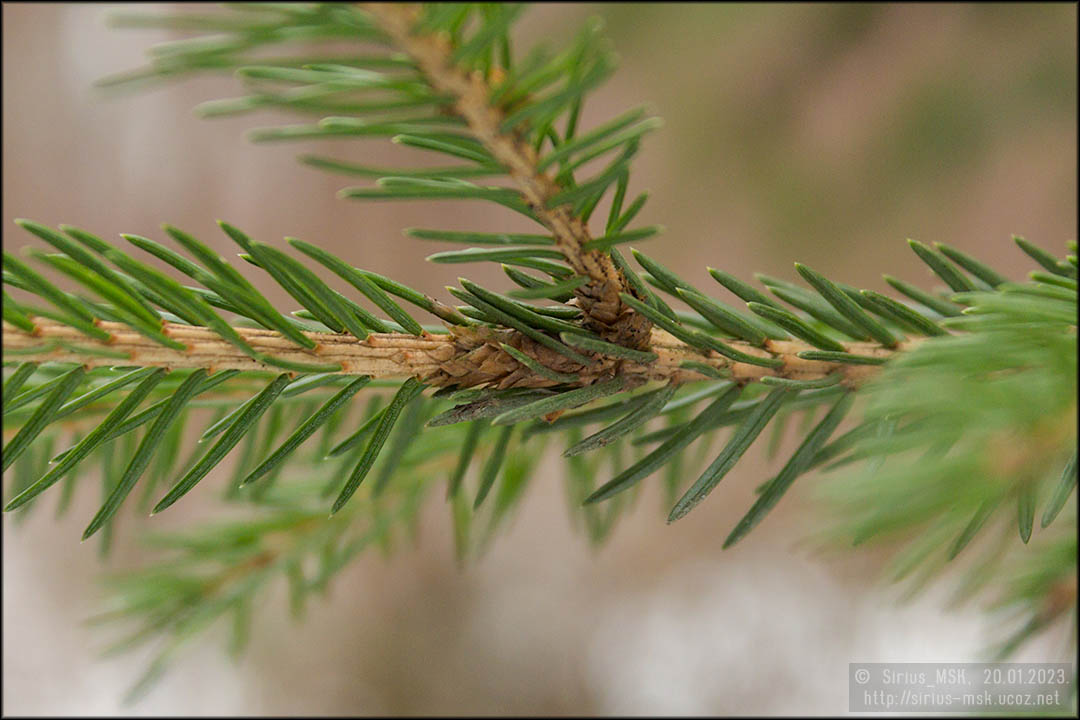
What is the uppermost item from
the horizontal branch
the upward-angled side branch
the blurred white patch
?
the upward-angled side branch

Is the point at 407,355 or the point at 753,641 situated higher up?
the point at 407,355

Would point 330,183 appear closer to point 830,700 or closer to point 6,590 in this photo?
point 6,590

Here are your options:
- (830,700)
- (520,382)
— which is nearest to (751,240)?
(830,700)

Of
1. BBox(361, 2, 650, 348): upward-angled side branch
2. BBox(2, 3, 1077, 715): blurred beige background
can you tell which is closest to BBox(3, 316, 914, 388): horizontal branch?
BBox(361, 2, 650, 348): upward-angled side branch

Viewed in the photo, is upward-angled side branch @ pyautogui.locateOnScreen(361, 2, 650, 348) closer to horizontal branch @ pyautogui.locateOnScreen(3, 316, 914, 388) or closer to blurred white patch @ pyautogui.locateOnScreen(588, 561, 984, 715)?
horizontal branch @ pyautogui.locateOnScreen(3, 316, 914, 388)

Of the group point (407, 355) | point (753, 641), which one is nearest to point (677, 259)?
point (753, 641)

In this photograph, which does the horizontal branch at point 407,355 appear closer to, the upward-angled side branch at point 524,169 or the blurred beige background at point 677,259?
the upward-angled side branch at point 524,169

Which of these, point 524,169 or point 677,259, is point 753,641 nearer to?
point 677,259
